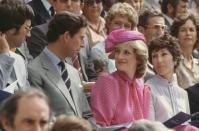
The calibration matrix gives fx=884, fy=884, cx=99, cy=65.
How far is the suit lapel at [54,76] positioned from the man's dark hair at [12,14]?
37 cm

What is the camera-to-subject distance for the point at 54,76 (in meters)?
7.70

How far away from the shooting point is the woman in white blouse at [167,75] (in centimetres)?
870

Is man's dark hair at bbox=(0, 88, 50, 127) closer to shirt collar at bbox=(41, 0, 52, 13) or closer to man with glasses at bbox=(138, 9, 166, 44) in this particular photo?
shirt collar at bbox=(41, 0, 52, 13)

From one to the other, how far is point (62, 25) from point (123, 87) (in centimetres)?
81

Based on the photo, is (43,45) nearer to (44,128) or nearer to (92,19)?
(92,19)

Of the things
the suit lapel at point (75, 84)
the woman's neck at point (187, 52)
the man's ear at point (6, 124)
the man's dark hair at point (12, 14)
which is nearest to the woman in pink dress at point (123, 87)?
the suit lapel at point (75, 84)

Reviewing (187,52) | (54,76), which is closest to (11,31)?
(54,76)

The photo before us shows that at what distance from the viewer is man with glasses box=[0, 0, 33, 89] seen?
23.9 feet

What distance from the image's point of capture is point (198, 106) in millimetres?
9234

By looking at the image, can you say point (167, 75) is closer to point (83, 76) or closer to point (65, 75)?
point (83, 76)

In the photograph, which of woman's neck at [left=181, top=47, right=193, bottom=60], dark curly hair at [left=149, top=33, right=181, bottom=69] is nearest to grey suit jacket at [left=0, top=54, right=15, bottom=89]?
dark curly hair at [left=149, top=33, right=181, bottom=69]

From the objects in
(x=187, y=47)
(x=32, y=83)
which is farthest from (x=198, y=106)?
(x=32, y=83)

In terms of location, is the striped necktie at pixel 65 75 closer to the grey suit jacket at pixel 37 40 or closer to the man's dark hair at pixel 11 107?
the grey suit jacket at pixel 37 40

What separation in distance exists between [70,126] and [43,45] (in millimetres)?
2752
